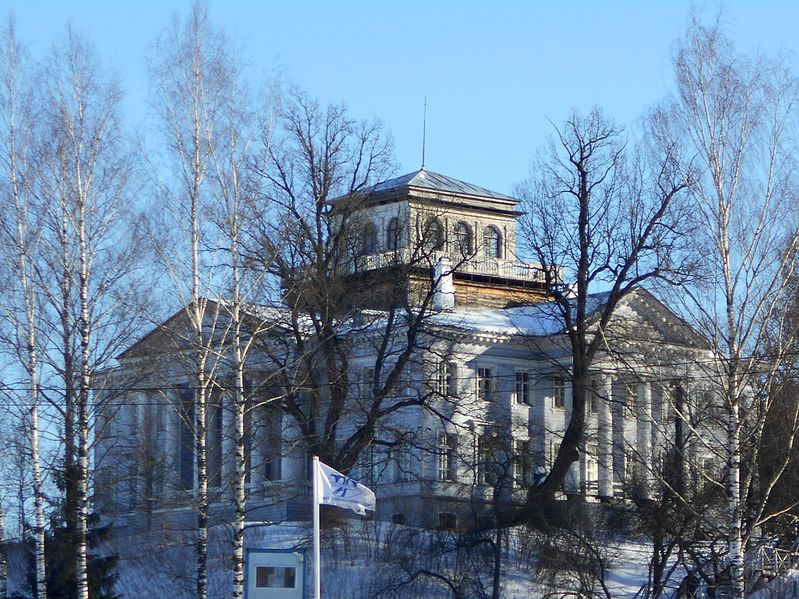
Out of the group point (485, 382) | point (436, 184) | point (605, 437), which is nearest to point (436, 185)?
point (436, 184)

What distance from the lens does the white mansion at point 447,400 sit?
46219 mm

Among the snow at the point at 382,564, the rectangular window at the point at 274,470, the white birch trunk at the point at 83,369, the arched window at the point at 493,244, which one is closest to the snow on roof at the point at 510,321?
the arched window at the point at 493,244

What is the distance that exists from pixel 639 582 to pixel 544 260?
13.2 m

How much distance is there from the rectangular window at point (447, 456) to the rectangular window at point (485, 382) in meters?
4.19

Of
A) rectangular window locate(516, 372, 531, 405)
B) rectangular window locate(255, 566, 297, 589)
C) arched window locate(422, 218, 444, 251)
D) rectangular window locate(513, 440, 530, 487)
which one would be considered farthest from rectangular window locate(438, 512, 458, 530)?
rectangular window locate(255, 566, 297, 589)

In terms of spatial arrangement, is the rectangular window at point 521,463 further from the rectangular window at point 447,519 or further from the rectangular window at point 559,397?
the rectangular window at point 559,397

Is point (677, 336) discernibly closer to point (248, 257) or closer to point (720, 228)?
point (720, 228)

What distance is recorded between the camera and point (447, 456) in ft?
187

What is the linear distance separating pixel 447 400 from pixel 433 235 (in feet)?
18.0

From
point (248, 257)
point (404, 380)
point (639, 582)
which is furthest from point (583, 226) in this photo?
point (248, 257)

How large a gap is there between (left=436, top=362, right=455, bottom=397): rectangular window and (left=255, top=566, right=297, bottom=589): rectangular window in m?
23.0

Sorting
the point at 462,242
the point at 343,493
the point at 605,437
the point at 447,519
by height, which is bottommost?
the point at 447,519

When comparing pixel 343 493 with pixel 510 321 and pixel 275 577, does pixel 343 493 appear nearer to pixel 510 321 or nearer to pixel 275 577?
pixel 275 577

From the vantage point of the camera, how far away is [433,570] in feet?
140
